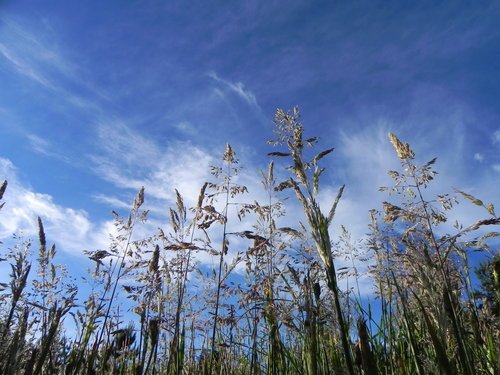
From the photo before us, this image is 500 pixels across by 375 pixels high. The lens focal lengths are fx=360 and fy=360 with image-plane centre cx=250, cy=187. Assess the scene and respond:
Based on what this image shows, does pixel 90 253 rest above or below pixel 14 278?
above

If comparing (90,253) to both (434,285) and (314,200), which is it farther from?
(434,285)

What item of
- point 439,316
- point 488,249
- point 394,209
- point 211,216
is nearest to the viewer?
point 439,316

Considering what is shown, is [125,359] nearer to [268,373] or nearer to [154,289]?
[154,289]

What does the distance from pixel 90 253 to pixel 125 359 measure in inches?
46.5

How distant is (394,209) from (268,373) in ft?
6.45

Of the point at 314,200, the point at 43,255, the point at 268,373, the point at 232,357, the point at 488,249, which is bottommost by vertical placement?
the point at 268,373

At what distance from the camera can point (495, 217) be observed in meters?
2.68

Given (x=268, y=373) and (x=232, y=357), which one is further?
(x=232, y=357)

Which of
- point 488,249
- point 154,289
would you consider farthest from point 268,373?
point 488,249

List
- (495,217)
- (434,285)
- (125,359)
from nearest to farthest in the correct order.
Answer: (434,285) → (495,217) → (125,359)

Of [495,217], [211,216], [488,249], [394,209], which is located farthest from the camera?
[394,209]

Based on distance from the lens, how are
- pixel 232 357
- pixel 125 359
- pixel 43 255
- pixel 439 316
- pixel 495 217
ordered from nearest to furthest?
pixel 439 316 < pixel 495 217 < pixel 125 359 < pixel 232 357 < pixel 43 255

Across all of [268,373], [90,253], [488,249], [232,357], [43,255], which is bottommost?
[268,373]

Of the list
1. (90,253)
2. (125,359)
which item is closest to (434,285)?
(125,359)
